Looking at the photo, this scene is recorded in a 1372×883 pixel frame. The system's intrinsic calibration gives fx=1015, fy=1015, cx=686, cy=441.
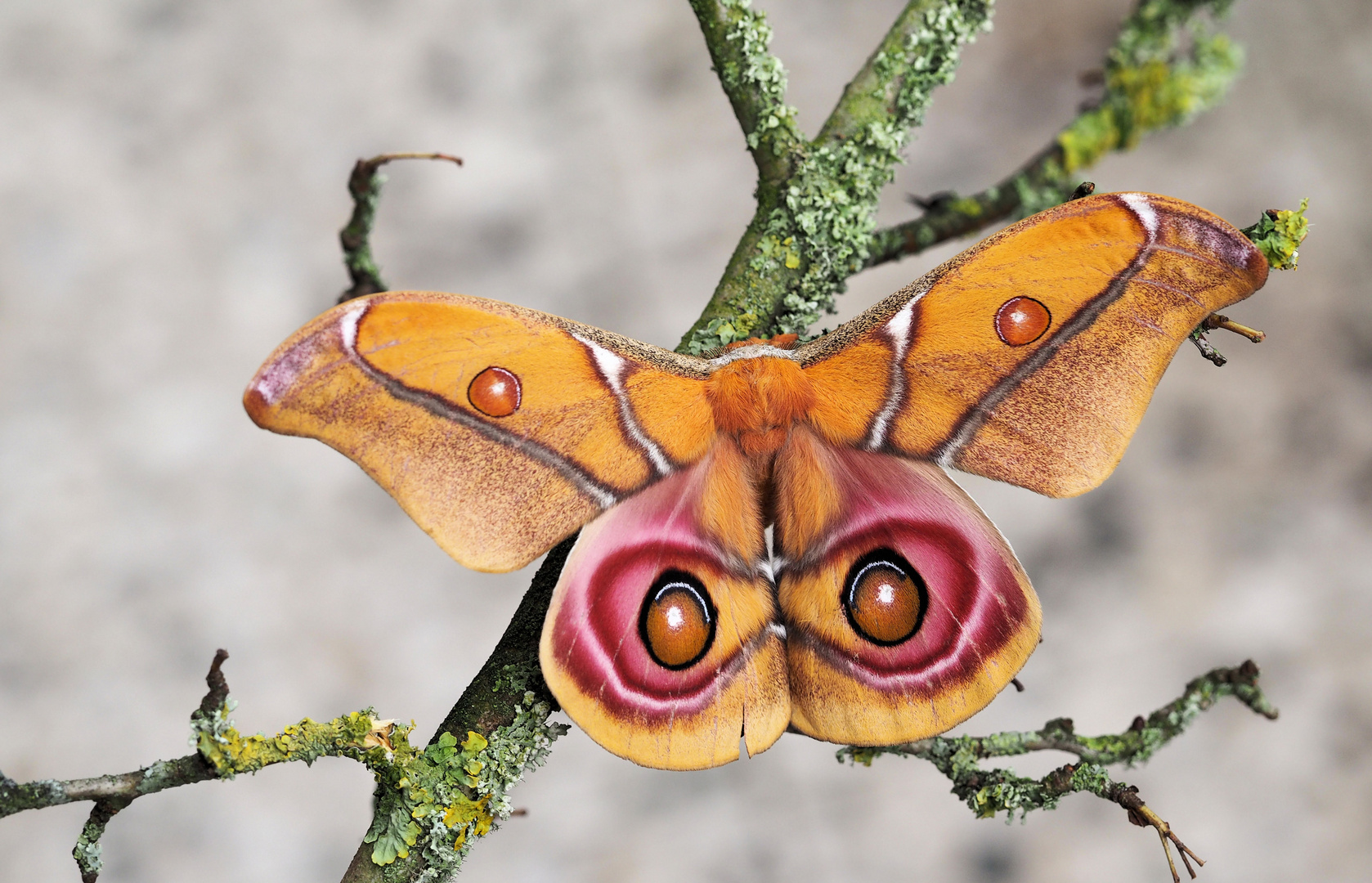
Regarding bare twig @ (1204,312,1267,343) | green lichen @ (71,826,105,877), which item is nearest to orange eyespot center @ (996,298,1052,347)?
bare twig @ (1204,312,1267,343)

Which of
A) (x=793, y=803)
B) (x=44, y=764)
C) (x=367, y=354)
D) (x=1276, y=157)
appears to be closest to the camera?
(x=367, y=354)

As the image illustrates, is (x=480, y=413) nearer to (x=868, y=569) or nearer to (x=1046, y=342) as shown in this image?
(x=868, y=569)

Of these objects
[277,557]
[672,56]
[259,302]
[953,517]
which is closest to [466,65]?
[672,56]

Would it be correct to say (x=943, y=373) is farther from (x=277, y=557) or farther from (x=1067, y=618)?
(x=277, y=557)

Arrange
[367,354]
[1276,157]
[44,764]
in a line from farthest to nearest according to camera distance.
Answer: [1276,157] < [44,764] < [367,354]

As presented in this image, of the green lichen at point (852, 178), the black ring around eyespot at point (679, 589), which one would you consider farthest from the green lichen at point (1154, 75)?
the black ring around eyespot at point (679, 589)

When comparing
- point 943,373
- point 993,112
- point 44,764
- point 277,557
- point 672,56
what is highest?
point 672,56

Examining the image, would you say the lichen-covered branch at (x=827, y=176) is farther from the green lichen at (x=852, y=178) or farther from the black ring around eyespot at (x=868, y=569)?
the black ring around eyespot at (x=868, y=569)

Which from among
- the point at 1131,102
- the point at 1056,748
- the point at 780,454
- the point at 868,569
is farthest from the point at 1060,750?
the point at 1131,102
